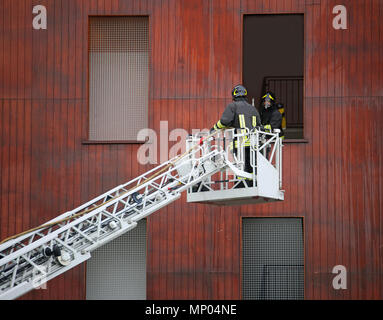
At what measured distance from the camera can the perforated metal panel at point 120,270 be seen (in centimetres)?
1524

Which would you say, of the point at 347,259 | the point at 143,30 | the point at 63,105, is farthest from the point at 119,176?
the point at 347,259

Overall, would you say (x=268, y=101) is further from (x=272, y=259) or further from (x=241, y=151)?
(x=241, y=151)

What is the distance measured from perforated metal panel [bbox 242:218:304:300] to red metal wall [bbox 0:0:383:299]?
0.32 metres

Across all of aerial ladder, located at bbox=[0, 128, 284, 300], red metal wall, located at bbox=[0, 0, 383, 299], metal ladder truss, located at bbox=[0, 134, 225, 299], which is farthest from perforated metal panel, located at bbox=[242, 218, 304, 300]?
metal ladder truss, located at bbox=[0, 134, 225, 299]

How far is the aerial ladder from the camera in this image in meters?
10.4

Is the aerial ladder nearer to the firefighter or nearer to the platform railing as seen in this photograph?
A: the platform railing

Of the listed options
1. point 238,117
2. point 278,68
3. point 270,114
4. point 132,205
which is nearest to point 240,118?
point 238,117

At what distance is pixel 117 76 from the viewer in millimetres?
15805

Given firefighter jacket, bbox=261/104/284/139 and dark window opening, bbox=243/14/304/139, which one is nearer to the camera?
firefighter jacket, bbox=261/104/284/139

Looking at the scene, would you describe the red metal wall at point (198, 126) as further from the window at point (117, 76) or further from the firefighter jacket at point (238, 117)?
the firefighter jacket at point (238, 117)

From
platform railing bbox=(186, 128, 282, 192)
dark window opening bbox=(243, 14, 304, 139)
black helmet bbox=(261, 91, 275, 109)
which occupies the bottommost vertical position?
platform railing bbox=(186, 128, 282, 192)

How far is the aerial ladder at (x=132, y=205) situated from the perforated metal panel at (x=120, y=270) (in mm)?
3613

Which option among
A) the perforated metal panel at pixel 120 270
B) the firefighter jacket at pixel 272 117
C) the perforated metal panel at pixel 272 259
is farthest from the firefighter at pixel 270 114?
the perforated metal panel at pixel 120 270
